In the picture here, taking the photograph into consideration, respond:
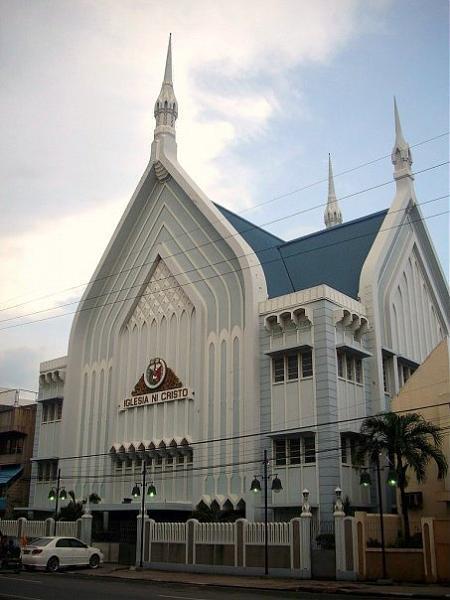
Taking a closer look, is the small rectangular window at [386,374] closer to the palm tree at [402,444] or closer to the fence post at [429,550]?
the palm tree at [402,444]

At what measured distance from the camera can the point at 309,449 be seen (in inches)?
1348

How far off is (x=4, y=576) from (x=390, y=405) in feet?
68.9

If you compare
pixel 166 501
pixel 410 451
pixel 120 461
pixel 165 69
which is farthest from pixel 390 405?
pixel 165 69

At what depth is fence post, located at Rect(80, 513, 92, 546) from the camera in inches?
1487

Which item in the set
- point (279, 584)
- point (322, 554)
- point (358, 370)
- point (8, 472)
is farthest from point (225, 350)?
point (8, 472)

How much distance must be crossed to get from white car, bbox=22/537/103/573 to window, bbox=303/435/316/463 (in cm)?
1113

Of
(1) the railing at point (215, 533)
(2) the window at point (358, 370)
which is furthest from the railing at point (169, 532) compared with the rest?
(2) the window at point (358, 370)

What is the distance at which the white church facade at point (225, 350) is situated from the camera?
35.1 m

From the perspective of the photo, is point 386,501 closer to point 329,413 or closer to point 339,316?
point 329,413

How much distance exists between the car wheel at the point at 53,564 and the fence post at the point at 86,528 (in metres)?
8.18

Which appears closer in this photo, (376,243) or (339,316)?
(339,316)

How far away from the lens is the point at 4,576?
85.9 ft

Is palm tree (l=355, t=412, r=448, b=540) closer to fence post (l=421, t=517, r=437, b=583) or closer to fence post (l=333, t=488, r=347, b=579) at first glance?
fence post (l=333, t=488, r=347, b=579)

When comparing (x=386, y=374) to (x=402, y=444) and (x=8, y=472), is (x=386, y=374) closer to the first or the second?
(x=402, y=444)
